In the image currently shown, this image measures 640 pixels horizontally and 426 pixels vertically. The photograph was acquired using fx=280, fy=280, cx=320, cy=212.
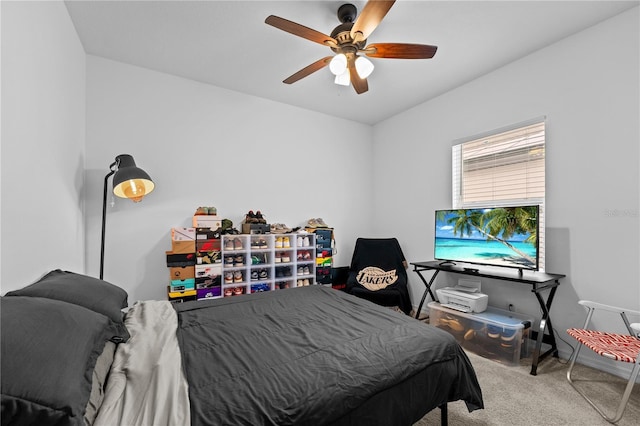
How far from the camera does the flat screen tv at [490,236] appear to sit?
2.38m

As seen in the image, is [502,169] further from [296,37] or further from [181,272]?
[181,272]

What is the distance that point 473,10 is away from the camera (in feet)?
6.84

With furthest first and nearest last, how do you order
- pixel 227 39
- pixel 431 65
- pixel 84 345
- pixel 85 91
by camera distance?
1. pixel 431 65
2. pixel 85 91
3. pixel 227 39
4. pixel 84 345

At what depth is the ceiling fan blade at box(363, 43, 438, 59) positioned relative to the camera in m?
1.93

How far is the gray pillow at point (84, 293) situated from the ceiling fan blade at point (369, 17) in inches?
82.3

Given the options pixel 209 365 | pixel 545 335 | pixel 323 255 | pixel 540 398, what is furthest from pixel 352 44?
pixel 545 335

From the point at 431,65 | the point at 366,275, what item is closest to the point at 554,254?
the point at 366,275

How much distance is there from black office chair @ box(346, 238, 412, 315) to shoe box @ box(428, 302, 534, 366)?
1.91ft

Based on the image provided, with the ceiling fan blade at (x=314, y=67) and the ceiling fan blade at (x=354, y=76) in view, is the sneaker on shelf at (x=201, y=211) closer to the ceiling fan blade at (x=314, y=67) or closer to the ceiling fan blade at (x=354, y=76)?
the ceiling fan blade at (x=314, y=67)

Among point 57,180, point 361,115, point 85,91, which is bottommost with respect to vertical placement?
point 57,180

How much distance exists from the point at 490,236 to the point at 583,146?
1.03 meters

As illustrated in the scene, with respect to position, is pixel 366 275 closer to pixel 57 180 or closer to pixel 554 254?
pixel 554 254

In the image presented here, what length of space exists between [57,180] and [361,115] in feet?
11.4

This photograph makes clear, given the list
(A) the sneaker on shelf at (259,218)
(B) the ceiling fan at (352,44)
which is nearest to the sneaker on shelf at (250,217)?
Answer: (A) the sneaker on shelf at (259,218)
